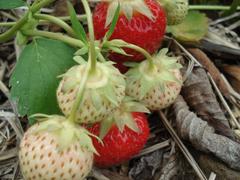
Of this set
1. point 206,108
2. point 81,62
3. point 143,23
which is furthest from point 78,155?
point 206,108

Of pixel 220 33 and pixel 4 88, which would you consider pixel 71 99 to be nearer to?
pixel 4 88

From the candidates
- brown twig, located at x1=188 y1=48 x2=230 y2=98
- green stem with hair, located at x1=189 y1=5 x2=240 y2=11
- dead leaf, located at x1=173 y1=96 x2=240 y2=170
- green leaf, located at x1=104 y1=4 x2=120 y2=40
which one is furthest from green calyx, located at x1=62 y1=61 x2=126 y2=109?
green stem with hair, located at x1=189 y1=5 x2=240 y2=11

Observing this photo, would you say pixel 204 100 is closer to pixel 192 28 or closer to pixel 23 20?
pixel 192 28

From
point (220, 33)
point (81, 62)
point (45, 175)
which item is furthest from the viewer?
point (220, 33)

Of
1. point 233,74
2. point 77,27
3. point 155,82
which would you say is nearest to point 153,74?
point 155,82

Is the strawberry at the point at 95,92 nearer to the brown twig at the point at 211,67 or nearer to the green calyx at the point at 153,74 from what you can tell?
the green calyx at the point at 153,74
